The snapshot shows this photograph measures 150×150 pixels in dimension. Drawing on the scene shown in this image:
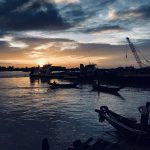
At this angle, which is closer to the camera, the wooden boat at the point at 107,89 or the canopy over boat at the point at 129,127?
the canopy over boat at the point at 129,127

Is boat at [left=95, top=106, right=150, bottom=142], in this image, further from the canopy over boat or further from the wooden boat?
the wooden boat

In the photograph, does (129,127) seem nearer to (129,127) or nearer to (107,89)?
(129,127)

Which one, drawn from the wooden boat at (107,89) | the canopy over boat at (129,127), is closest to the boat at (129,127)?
the canopy over boat at (129,127)

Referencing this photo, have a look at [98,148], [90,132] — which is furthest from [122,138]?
[98,148]

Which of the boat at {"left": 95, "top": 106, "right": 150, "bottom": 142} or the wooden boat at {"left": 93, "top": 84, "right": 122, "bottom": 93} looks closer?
the boat at {"left": 95, "top": 106, "right": 150, "bottom": 142}

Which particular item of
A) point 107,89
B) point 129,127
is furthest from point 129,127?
point 107,89

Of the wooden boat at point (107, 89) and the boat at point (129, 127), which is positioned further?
the wooden boat at point (107, 89)

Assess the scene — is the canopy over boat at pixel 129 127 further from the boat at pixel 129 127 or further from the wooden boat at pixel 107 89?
the wooden boat at pixel 107 89

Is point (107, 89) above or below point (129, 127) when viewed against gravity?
above

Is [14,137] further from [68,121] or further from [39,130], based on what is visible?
[68,121]

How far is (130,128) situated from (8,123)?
20.2m

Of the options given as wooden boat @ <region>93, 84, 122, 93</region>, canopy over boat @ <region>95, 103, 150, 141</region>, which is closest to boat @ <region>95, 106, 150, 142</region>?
canopy over boat @ <region>95, 103, 150, 141</region>

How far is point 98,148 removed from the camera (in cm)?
2264

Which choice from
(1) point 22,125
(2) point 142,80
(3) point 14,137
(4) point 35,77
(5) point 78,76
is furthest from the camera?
(4) point 35,77
